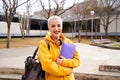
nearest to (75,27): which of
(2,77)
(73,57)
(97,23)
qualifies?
(97,23)

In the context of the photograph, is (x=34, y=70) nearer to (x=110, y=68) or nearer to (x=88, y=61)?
(x=110, y=68)

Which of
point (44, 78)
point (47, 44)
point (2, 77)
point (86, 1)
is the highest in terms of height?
point (86, 1)

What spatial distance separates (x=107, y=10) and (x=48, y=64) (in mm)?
34912

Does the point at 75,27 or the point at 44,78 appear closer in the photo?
the point at 44,78

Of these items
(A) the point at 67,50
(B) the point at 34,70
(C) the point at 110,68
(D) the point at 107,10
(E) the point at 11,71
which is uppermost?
(D) the point at 107,10

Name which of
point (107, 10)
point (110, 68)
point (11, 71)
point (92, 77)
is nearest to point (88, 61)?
point (110, 68)

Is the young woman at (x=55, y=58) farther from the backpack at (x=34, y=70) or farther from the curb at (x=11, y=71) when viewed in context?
the curb at (x=11, y=71)

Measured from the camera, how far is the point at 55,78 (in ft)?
9.97

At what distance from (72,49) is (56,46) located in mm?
208

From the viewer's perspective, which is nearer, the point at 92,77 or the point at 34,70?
the point at 34,70

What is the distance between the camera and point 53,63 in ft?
9.65

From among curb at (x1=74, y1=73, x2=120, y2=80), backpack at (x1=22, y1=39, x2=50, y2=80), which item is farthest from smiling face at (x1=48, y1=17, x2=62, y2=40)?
curb at (x1=74, y1=73, x2=120, y2=80)

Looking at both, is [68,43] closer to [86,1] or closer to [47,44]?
[47,44]

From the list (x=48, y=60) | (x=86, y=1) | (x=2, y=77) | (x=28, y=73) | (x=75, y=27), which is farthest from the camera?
(x=75, y=27)
